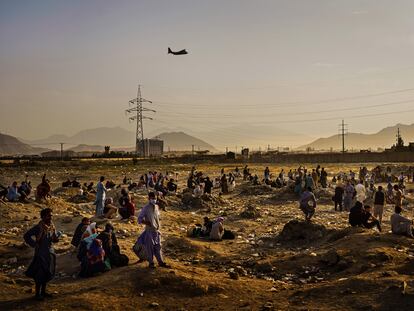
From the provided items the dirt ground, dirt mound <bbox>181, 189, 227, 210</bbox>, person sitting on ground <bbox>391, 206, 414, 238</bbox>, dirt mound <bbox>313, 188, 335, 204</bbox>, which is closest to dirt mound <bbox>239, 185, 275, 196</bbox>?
dirt mound <bbox>313, 188, 335, 204</bbox>

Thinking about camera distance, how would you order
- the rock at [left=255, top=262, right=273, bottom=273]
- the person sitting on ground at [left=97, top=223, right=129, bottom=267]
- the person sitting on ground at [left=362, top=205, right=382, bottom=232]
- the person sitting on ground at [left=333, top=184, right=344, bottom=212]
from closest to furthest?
the person sitting on ground at [left=97, top=223, right=129, bottom=267]
the rock at [left=255, top=262, right=273, bottom=273]
the person sitting on ground at [left=362, top=205, right=382, bottom=232]
the person sitting on ground at [left=333, top=184, right=344, bottom=212]

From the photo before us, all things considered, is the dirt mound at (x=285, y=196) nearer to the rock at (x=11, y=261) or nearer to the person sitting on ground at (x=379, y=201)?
the person sitting on ground at (x=379, y=201)

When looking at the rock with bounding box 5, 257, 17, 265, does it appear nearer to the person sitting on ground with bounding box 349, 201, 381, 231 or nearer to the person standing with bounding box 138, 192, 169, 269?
the person standing with bounding box 138, 192, 169, 269

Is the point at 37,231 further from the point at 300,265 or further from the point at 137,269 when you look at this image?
the point at 300,265

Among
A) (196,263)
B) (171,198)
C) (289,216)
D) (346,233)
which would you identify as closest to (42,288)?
(196,263)

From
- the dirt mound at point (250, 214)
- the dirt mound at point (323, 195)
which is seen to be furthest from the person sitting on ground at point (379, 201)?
the dirt mound at point (323, 195)

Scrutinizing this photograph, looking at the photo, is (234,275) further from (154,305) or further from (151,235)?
(154,305)
